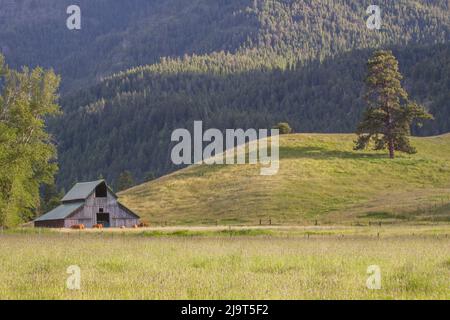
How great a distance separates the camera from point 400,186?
100000 mm

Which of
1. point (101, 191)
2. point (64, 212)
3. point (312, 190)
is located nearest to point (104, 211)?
point (101, 191)

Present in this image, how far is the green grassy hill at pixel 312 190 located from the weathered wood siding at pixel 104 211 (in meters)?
3.30

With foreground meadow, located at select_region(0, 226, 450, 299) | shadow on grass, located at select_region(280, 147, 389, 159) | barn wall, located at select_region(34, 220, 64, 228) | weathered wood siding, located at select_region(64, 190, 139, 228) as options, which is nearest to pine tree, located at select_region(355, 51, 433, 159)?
shadow on grass, located at select_region(280, 147, 389, 159)

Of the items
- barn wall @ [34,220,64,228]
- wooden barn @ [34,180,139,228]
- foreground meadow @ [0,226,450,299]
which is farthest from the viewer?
wooden barn @ [34,180,139,228]

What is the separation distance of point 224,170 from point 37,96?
2153 inches

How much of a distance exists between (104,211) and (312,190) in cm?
2725

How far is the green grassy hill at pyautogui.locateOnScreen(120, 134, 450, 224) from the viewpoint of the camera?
82000 millimetres

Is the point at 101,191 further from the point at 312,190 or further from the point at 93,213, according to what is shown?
the point at 312,190

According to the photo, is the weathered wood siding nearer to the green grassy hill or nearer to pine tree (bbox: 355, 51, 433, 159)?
the green grassy hill

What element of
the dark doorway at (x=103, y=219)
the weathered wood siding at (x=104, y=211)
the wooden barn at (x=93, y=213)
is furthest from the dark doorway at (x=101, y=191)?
the dark doorway at (x=103, y=219)

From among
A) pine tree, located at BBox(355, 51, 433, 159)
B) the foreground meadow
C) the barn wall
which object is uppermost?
pine tree, located at BBox(355, 51, 433, 159)

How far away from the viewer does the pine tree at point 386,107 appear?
109500mm

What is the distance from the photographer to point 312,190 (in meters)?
98.6
